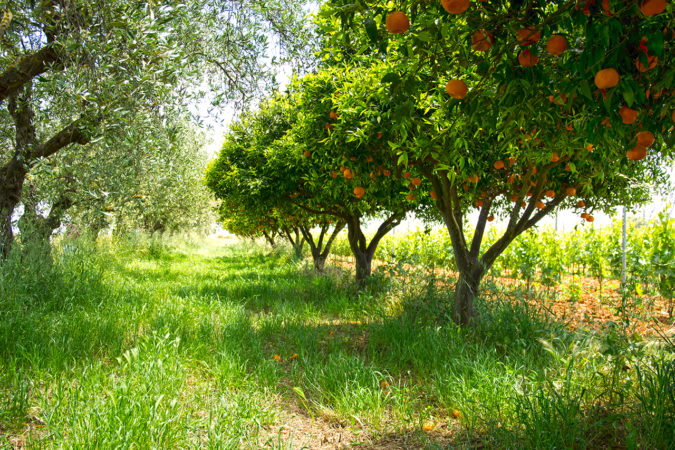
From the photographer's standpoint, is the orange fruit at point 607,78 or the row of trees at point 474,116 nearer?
the orange fruit at point 607,78

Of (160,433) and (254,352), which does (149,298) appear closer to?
(254,352)

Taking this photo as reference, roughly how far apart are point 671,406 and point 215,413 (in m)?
2.83

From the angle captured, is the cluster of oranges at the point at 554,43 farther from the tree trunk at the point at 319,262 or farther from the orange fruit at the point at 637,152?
the tree trunk at the point at 319,262

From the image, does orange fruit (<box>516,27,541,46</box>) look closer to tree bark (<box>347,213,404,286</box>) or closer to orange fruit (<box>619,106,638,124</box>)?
orange fruit (<box>619,106,638,124</box>)

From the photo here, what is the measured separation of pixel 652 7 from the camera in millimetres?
1385

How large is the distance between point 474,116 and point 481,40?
0.54 meters

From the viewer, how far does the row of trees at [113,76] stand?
338 centimetres

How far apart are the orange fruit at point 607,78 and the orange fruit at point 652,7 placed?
0.66 ft

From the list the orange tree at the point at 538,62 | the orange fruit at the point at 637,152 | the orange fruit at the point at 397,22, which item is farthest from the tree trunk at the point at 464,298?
the orange fruit at the point at 397,22

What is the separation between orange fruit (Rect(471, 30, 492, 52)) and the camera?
74.4 inches

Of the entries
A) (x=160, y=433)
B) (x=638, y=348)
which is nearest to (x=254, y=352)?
(x=160, y=433)

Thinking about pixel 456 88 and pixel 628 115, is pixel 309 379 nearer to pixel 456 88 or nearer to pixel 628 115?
pixel 456 88

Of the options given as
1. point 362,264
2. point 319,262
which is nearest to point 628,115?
point 362,264

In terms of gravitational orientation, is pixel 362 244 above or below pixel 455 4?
below
